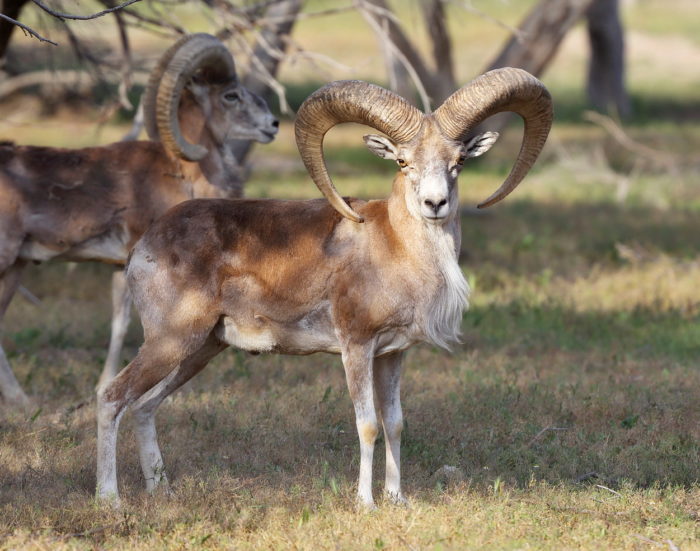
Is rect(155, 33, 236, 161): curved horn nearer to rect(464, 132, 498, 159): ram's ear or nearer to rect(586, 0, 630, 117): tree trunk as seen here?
rect(464, 132, 498, 159): ram's ear

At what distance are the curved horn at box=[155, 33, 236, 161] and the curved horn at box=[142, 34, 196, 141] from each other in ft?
0.18

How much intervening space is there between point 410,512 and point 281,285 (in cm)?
158

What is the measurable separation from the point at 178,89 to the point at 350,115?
288cm

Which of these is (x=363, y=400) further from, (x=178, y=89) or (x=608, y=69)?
(x=608, y=69)

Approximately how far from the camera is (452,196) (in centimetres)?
655

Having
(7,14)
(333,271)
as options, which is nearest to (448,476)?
(333,271)

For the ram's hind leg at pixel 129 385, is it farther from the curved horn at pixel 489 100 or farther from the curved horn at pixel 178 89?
the curved horn at pixel 178 89

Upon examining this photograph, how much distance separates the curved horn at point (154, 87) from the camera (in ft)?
30.7

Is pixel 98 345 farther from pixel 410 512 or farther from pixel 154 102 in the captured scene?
pixel 410 512

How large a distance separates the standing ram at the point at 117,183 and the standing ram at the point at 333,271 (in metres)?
2.27

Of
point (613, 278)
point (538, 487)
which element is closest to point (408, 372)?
point (538, 487)

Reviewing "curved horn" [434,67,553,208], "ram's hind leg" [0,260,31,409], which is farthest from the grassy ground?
"curved horn" [434,67,553,208]

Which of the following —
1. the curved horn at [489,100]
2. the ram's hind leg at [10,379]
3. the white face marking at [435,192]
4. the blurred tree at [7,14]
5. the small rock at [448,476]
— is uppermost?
the curved horn at [489,100]


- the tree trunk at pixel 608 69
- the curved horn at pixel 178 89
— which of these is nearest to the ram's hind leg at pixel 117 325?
the curved horn at pixel 178 89
